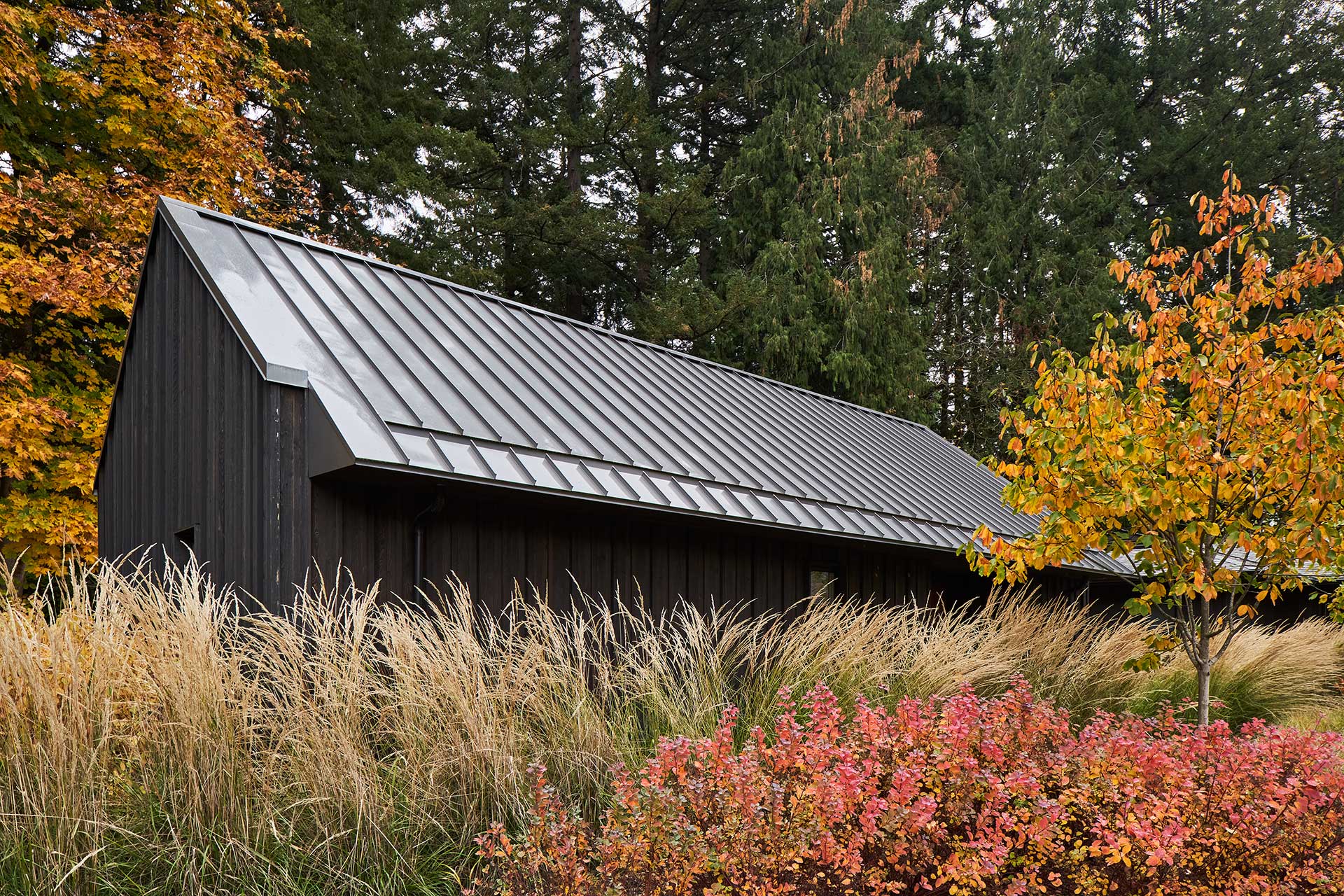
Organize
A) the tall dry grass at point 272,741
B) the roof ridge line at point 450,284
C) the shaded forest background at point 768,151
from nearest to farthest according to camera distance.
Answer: the tall dry grass at point 272,741
the roof ridge line at point 450,284
the shaded forest background at point 768,151

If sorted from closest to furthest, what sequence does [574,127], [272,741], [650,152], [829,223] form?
[272,741]
[574,127]
[829,223]
[650,152]

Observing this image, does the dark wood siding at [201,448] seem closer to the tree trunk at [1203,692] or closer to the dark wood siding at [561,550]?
the dark wood siding at [561,550]

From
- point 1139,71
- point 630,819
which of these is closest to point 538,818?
point 630,819

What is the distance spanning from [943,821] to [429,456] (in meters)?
4.04

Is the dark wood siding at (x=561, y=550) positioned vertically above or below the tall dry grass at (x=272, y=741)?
above

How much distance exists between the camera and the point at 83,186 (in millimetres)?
13000

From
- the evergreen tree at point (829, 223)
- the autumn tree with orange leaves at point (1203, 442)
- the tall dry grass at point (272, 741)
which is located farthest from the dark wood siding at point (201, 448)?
the evergreen tree at point (829, 223)

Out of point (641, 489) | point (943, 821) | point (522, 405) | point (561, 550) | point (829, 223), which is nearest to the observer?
point (943, 821)

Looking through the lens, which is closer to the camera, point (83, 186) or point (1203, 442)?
point (1203, 442)

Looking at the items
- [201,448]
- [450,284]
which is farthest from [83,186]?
[201,448]

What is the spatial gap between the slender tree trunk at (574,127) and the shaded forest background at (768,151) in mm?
77

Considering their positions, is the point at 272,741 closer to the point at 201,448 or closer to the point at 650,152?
the point at 201,448

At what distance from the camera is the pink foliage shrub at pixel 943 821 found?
3.66 m

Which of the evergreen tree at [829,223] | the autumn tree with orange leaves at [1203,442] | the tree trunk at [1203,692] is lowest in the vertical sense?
the tree trunk at [1203,692]
